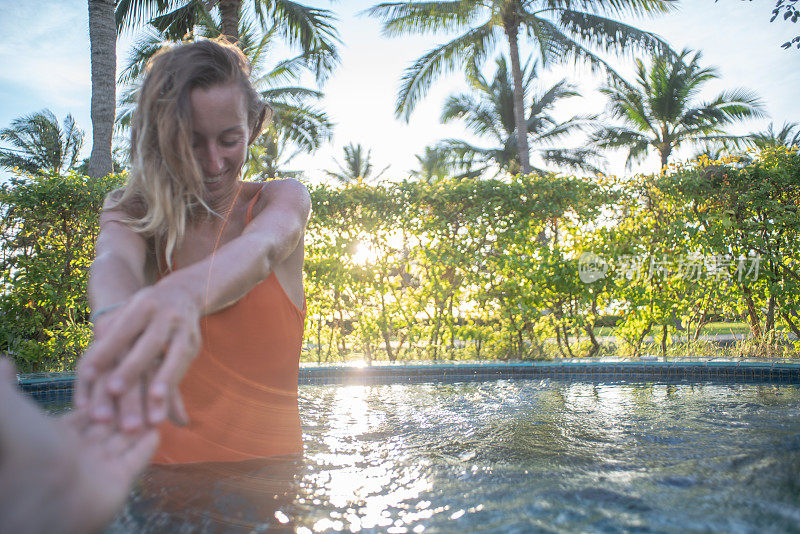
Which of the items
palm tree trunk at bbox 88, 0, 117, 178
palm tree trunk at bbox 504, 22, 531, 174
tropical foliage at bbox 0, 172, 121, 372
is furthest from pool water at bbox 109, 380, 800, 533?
palm tree trunk at bbox 504, 22, 531, 174

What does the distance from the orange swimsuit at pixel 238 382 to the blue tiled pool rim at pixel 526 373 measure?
4.73m

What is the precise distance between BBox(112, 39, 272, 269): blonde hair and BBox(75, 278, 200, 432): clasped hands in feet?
2.16

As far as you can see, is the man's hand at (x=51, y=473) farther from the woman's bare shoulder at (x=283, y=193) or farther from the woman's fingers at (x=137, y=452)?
the woman's bare shoulder at (x=283, y=193)

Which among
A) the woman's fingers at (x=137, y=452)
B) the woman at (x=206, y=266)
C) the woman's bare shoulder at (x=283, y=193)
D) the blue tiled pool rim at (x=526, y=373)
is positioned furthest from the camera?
the blue tiled pool rim at (x=526, y=373)

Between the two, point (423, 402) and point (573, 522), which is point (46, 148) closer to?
point (423, 402)

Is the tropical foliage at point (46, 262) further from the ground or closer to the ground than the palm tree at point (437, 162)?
closer to the ground

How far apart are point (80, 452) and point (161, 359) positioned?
22 centimetres

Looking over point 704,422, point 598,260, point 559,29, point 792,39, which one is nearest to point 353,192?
point 598,260

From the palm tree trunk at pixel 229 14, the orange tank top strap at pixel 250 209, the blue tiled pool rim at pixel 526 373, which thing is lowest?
the blue tiled pool rim at pixel 526 373

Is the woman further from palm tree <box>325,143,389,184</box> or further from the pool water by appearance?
palm tree <box>325,143,389,184</box>

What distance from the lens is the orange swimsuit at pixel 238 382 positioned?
1.55 m

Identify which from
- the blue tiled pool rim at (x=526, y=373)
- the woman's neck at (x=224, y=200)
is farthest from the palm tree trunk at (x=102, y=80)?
the woman's neck at (x=224, y=200)

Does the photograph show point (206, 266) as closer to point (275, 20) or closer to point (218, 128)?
point (218, 128)

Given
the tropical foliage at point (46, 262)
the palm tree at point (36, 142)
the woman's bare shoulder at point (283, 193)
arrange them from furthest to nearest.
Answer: the palm tree at point (36, 142) → the tropical foliage at point (46, 262) → the woman's bare shoulder at point (283, 193)
